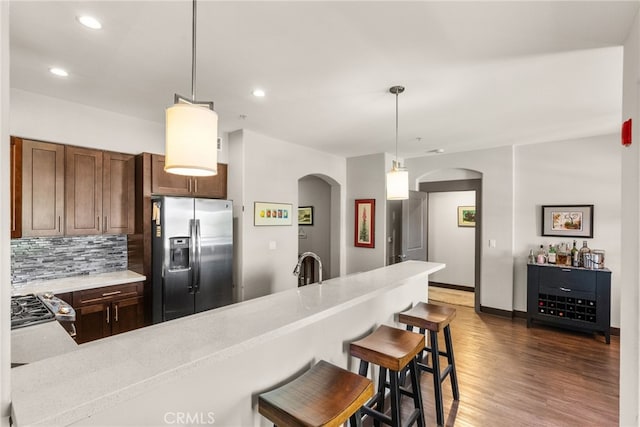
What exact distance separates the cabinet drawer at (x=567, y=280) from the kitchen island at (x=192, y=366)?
348cm

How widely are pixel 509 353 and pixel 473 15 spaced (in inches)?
135

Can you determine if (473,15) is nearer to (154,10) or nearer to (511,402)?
(154,10)

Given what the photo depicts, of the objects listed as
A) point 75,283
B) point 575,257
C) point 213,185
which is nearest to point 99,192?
point 75,283

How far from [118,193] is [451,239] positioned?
6.02 meters

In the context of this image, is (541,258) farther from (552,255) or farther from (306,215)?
(306,215)

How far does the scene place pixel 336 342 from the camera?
2.05 metres

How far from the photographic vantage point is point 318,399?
55.0 inches

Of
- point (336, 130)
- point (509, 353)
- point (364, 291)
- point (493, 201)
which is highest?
point (336, 130)

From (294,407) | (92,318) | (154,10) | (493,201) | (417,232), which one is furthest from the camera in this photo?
(417,232)

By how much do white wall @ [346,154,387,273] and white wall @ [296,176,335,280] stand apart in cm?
61

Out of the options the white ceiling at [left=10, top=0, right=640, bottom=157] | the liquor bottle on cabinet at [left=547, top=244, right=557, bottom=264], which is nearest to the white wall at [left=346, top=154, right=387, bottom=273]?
the white ceiling at [left=10, top=0, right=640, bottom=157]

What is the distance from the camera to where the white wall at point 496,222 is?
15.7 feet

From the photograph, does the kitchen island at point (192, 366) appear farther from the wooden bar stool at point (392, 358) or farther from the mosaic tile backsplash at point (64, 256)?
the mosaic tile backsplash at point (64, 256)

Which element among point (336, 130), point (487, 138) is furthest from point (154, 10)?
point (487, 138)
